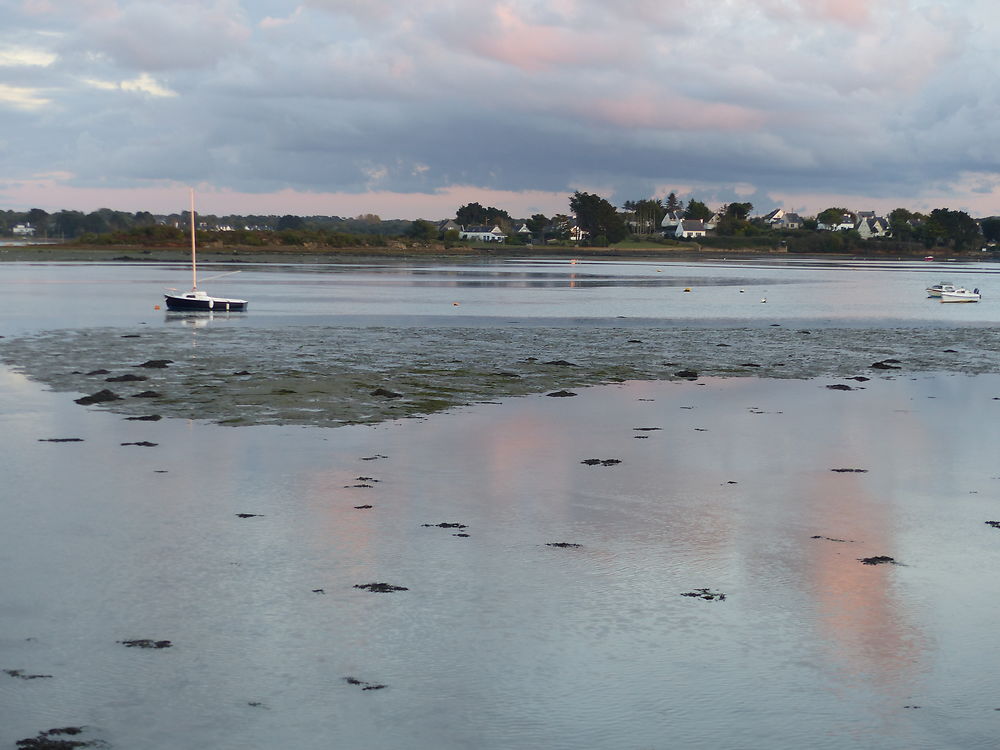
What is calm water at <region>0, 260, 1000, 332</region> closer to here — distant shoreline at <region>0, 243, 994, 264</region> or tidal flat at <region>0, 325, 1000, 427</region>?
tidal flat at <region>0, 325, 1000, 427</region>

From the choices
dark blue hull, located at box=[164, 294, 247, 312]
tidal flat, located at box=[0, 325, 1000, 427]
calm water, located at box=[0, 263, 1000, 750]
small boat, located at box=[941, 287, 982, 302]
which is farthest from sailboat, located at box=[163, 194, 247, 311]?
small boat, located at box=[941, 287, 982, 302]

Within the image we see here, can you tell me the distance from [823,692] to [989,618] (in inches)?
94.8

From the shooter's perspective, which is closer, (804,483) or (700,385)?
(804,483)

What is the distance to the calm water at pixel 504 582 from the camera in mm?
7309

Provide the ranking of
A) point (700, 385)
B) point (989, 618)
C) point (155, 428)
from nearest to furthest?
point (989, 618) < point (155, 428) < point (700, 385)

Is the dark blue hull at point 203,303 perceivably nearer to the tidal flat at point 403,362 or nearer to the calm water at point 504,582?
the tidal flat at point 403,362

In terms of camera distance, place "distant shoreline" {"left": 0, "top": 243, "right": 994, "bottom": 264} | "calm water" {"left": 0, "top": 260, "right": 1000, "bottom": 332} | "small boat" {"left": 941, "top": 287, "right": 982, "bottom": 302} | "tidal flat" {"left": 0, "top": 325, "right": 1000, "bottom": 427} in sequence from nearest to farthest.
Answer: "tidal flat" {"left": 0, "top": 325, "right": 1000, "bottom": 427} < "calm water" {"left": 0, "top": 260, "right": 1000, "bottom": 332} < "small boat" {"left": 941, "top": 287, "right": 982, "bottom": 302} < "distant shoreline" {"left": 0, "top": 243, "right": 994, "bottom": 264}

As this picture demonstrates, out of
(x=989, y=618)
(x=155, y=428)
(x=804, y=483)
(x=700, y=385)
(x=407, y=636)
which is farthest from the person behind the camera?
(x=700, y=385)

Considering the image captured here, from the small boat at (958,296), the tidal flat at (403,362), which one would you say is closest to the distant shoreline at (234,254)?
the small boat at (958,296)

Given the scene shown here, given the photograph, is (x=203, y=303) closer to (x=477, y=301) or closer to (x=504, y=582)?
(x=477, y=301)

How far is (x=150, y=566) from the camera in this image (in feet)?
34.3

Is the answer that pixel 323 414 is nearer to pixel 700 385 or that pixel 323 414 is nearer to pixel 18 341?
pixel 700 385

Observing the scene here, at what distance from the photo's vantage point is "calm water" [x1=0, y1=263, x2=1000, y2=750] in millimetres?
7309

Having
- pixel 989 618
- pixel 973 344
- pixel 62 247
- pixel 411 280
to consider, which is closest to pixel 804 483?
pixel 989 618
